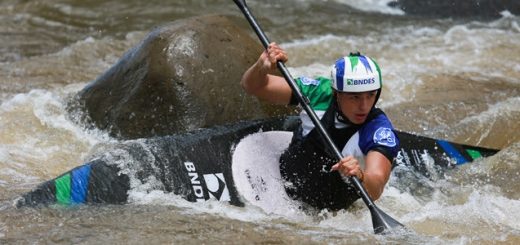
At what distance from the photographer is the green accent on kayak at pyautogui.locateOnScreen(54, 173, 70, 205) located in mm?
4566

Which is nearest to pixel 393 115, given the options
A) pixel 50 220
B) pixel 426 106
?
pixel 426 106

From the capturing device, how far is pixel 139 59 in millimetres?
6434

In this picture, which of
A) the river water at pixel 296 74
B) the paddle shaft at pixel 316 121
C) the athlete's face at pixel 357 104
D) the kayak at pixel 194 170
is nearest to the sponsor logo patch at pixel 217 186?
the kayak at pixel 194 170

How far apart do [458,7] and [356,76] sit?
27.4ft

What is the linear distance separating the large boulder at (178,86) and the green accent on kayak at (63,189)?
158 centimetres

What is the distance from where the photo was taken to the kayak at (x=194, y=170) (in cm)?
Answer: 466

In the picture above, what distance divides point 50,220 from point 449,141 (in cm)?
339

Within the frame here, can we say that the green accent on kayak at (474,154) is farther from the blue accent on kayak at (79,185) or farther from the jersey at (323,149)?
the blue accent on kayak at (79,185)

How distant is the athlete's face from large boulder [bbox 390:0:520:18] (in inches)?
310

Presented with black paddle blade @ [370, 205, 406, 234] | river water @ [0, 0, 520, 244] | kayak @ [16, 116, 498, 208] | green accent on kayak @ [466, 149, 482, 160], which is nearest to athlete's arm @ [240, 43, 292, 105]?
kayak @ [16, 116, 498, 208]

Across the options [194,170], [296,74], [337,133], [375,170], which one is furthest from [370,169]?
[296,74]

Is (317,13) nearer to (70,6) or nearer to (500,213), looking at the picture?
(70,6)

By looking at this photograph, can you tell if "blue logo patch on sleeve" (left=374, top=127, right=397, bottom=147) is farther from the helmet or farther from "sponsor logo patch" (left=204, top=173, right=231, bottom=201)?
"sponsor logo patch" (left=204, top=173, right=231, bottom=201)

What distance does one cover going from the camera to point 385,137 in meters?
4.43
